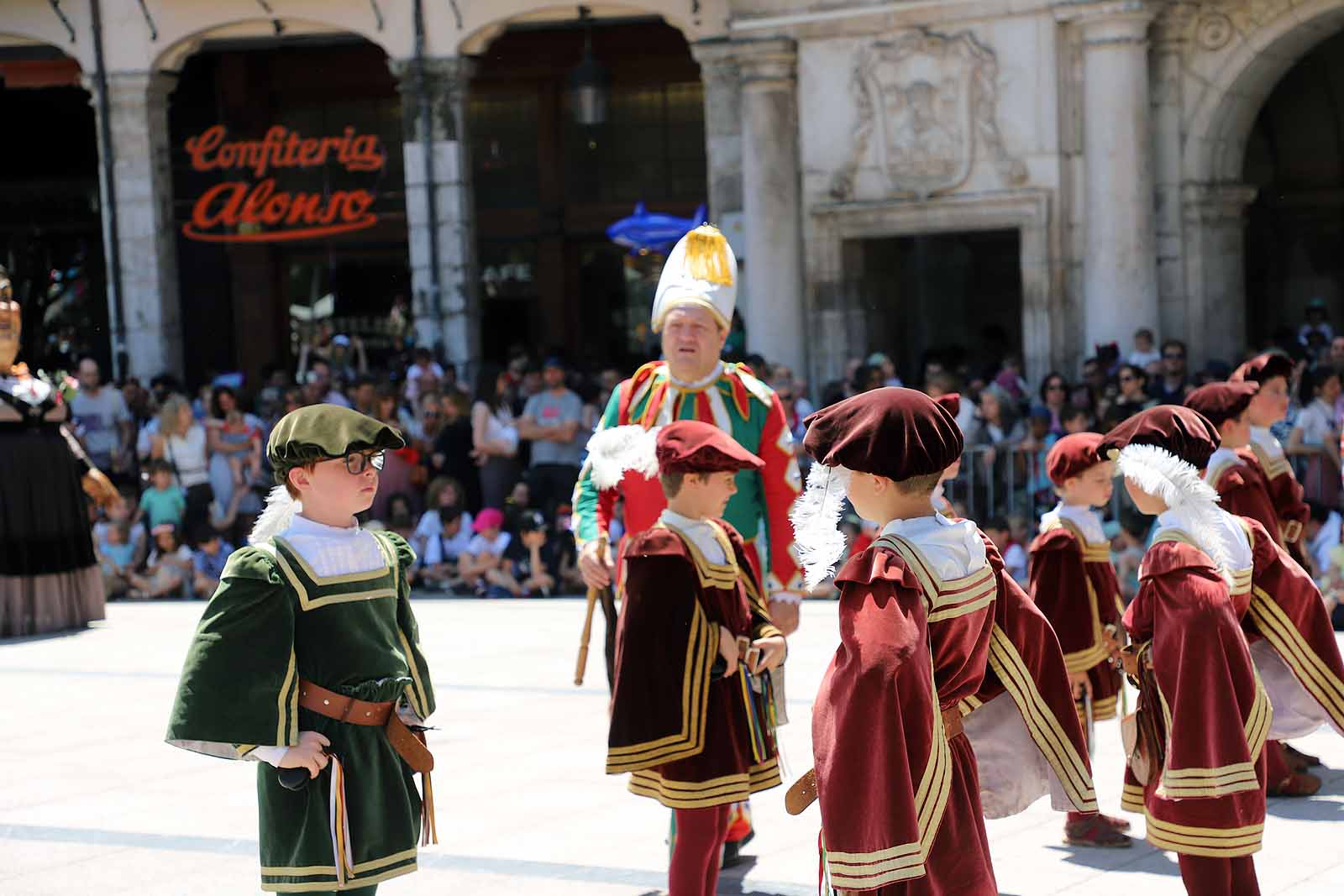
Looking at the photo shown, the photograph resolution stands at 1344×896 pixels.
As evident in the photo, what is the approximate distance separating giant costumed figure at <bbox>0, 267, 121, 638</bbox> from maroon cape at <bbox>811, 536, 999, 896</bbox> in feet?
27.2

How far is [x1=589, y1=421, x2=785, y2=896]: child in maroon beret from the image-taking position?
516 cm

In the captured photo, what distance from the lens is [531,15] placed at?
17453 millimetres

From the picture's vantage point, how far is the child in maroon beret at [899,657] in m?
3.54

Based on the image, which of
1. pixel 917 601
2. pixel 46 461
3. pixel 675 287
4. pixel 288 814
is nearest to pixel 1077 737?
pixel 917 601

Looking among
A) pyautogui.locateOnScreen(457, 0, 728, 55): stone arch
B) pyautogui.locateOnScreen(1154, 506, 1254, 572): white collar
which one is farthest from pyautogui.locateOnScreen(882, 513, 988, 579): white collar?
pyautogui.locateOnScreen(457, 0, 728, 55): stone arch

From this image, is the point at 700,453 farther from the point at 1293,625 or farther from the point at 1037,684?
the point at 1293,625

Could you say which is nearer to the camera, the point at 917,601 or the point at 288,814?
the point at 917,601

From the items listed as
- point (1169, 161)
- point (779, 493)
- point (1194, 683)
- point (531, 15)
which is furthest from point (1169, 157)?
point (1194, 683)

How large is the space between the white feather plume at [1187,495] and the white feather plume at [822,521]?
4.75 feet

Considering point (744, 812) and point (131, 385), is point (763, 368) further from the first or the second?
point (744, 812)

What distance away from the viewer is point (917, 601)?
3.69 metres

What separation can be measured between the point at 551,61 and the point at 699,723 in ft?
54.1

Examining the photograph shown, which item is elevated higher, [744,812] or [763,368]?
[763,368]

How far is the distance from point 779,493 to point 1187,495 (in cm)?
144
